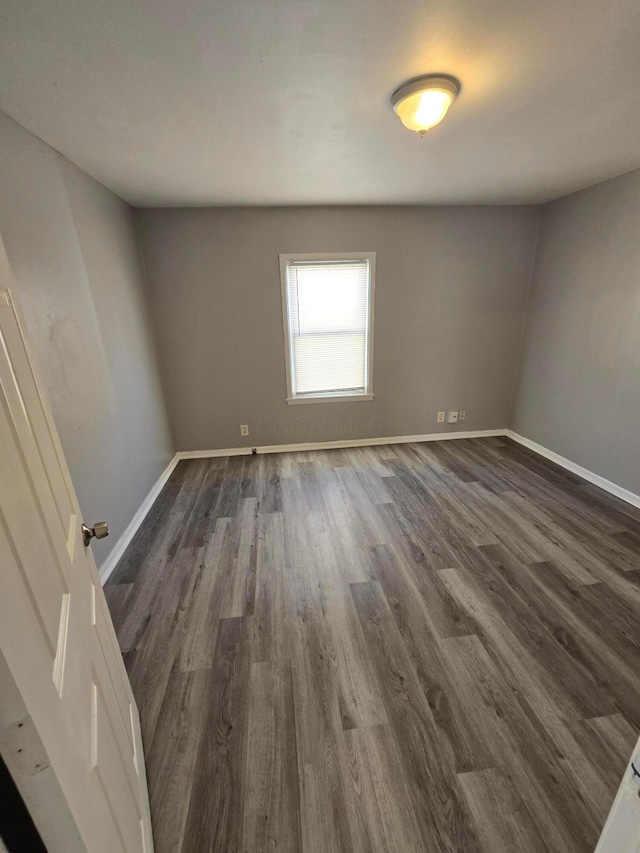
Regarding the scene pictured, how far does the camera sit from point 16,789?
460mm

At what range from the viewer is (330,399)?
12.2 feet

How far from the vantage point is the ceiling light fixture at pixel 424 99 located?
55.1 inches

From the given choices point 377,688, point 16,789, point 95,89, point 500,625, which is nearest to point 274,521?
point 377,688

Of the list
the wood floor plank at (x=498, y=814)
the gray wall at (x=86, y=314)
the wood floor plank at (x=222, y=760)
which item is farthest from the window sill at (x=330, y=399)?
the wood floor plank at (x=498, y=814)

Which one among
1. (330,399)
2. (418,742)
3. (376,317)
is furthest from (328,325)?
(418,742)

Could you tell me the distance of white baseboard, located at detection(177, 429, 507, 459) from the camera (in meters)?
3.73

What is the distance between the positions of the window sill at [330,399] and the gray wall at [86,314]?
54.9 inches

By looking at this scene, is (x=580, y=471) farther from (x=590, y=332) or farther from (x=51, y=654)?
(x=51, y=654)

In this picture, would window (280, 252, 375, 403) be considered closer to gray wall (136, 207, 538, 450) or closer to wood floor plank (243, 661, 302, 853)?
gray wall (136, 207, 538, 450)

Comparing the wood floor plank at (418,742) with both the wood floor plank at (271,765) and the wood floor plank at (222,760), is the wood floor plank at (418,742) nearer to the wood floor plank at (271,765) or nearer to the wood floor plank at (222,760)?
the wood floor plank at (271,765)

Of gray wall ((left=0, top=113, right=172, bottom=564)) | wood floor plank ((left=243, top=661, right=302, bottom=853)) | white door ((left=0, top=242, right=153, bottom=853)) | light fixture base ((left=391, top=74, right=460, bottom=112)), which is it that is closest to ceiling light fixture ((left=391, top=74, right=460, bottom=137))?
light fixture base ((left=391, top=74, right=460, bottom=112))

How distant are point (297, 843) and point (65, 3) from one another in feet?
8.51

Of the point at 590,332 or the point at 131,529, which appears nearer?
the point at 131,529

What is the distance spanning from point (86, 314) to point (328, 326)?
6.86ft
